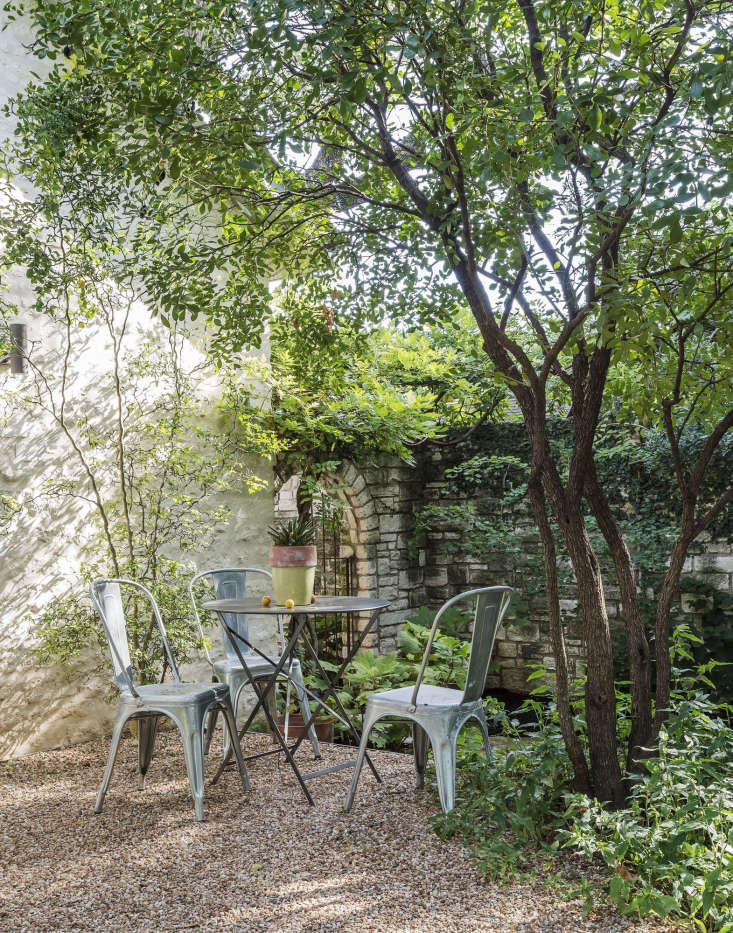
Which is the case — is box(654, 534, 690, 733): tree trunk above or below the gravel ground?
above

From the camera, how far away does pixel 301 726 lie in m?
4.79

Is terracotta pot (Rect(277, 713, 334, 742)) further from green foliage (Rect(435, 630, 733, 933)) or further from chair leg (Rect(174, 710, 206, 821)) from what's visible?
green foliage (Rect(435, 630, 733, 933))

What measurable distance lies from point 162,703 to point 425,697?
43.3 inches

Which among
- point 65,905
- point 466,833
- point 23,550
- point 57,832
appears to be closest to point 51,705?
point 23,550

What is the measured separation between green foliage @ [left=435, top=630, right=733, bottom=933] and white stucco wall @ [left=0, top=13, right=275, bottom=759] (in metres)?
2.47

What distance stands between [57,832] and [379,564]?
3.51m

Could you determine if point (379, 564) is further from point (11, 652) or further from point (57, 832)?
point (57, 832)

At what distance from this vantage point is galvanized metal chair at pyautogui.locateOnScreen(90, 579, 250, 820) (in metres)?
3.38

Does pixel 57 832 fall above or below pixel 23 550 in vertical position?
below

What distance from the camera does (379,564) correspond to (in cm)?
645

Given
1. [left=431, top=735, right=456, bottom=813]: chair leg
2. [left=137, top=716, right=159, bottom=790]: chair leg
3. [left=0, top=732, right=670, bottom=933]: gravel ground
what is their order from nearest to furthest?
[left=0, top=732, right=670, bottom=933]: gravel ground → [left=431, top=735, right=456, bottom=813]: chair leg → [left=137, top=716, right=159, bottom=790]: chair leg

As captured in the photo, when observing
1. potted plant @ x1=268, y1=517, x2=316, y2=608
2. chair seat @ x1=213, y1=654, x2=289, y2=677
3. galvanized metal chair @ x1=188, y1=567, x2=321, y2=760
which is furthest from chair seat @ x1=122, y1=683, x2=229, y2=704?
potted plant @ x1=268, y1=517, x2=316, y2=608

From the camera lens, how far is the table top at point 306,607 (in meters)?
3.44

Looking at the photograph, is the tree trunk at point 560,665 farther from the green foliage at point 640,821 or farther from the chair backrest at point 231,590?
the chair backrest at point 231,590
